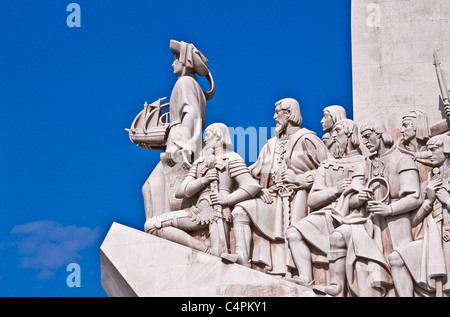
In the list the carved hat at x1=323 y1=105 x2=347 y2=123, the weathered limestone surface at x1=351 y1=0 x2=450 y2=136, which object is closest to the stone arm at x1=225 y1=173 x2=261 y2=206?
the carved hat at x1=323 y1=105 x2=347 y2=123

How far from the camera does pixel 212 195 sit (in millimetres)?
14773

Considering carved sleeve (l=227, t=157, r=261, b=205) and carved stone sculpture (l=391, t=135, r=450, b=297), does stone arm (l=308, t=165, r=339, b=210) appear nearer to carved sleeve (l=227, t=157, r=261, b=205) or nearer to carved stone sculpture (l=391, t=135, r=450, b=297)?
carved sleeve (l=227, t=157, r=261, b=205)

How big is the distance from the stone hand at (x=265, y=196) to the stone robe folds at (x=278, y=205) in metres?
0.04

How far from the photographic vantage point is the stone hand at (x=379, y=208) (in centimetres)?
1383

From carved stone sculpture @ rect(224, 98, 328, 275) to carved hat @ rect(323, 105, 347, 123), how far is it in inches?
13.0

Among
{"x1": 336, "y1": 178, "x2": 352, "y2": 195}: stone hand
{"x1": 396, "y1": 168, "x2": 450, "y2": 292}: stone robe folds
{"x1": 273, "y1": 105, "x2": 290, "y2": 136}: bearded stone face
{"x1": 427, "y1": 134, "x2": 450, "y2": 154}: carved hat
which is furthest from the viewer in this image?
{"x1": 273, "y1": 105, "x2": 290, "y2": 136}: bearded stone face

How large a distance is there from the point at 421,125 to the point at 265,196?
2037 millimetres

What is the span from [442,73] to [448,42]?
35.2 inches

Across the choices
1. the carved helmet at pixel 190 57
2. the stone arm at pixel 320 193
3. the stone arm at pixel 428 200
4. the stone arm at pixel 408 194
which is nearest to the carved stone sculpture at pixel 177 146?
the carved helmet at pixel 190 57

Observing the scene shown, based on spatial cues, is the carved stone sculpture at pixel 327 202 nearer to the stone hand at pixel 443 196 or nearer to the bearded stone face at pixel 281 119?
the bearded stone face at pixel 281 119

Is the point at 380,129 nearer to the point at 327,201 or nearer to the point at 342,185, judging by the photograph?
the point at 342,185

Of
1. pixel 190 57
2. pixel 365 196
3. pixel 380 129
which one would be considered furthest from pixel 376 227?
pixel 190 57

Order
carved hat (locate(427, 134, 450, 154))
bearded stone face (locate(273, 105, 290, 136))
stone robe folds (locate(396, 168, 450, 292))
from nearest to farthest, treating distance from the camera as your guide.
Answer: stone robe folds (locate(396, 168, 450, 292)), carved hat (locate(427, 134, 450, 154)), bearded stone face (locate(273, 105, 290, 136))

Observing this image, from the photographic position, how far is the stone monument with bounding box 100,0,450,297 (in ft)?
45.2
